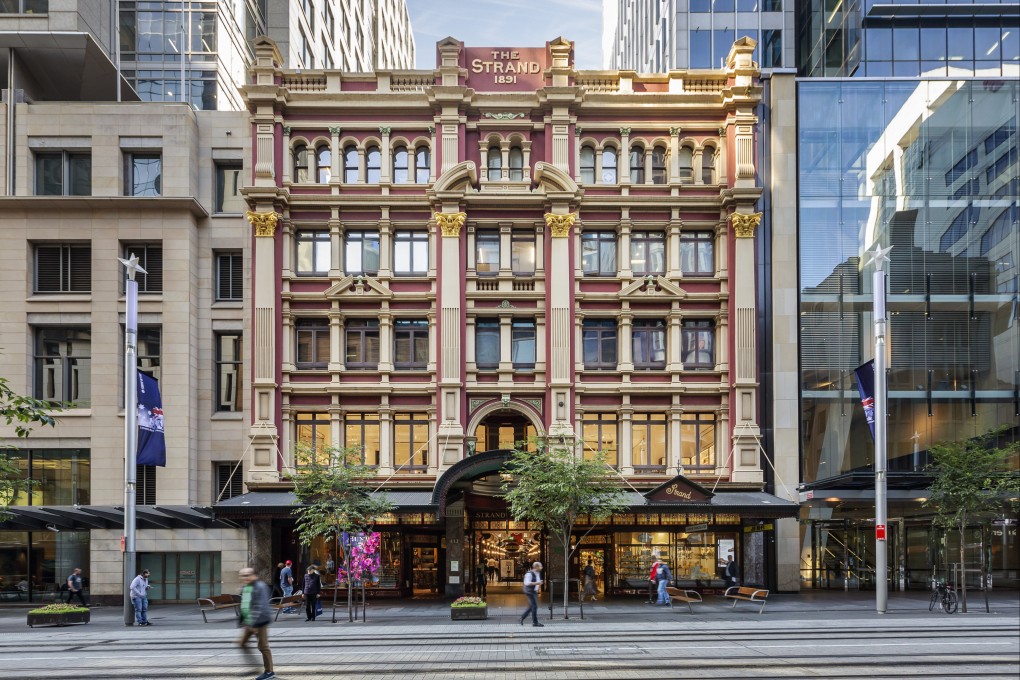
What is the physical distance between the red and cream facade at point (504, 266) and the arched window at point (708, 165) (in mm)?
69

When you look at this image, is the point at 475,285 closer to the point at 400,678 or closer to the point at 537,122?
the point at 537,122

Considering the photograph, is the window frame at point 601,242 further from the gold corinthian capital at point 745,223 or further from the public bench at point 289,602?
the public bench at point 289,602

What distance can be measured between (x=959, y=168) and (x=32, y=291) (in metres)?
39.1

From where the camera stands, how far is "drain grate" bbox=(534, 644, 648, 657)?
1959 centimetres

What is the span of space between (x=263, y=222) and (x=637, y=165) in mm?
15864

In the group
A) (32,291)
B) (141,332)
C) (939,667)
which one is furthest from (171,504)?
(939,667)

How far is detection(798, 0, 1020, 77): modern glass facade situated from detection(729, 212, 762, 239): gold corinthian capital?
33.9ft

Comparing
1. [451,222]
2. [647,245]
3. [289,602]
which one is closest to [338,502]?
[289,602]

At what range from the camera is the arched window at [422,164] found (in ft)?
123

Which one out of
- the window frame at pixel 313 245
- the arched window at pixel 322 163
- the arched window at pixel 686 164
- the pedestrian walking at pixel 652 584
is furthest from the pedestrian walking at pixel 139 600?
the arched window at pixel 686 164

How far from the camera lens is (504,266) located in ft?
122

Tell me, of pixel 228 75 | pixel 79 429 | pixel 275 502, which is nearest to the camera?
pixel 275 502

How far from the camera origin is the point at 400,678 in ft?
54.7

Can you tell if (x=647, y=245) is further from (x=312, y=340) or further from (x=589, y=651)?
(x=589, y=651)
